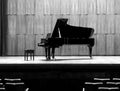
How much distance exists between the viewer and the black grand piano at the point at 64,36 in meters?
8.30

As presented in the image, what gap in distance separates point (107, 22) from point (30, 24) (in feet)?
11.1

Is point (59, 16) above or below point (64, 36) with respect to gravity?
above

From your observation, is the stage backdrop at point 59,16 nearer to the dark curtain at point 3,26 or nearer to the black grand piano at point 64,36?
the dark curtain at point 3,26

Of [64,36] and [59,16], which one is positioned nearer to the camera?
[64,36]

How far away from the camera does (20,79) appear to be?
5.91m

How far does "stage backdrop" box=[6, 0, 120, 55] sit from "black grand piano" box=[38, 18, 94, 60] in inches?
131

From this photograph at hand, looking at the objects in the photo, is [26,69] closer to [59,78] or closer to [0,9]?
[59,78]

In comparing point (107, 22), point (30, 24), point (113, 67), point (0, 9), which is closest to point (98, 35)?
point (107, 22)

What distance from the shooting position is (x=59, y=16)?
12.3 m

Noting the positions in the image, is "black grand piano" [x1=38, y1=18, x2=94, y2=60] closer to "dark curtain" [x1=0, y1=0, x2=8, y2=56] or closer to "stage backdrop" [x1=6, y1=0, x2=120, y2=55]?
"stage backdrop" [x1=6, y1=0, x2=120, y2=55]

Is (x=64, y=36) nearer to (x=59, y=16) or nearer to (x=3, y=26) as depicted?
(x=59, y=16)

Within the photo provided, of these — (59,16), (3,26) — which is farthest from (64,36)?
(3,26)

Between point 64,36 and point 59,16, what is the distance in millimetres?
3740

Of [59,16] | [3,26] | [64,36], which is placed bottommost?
[64,36]
